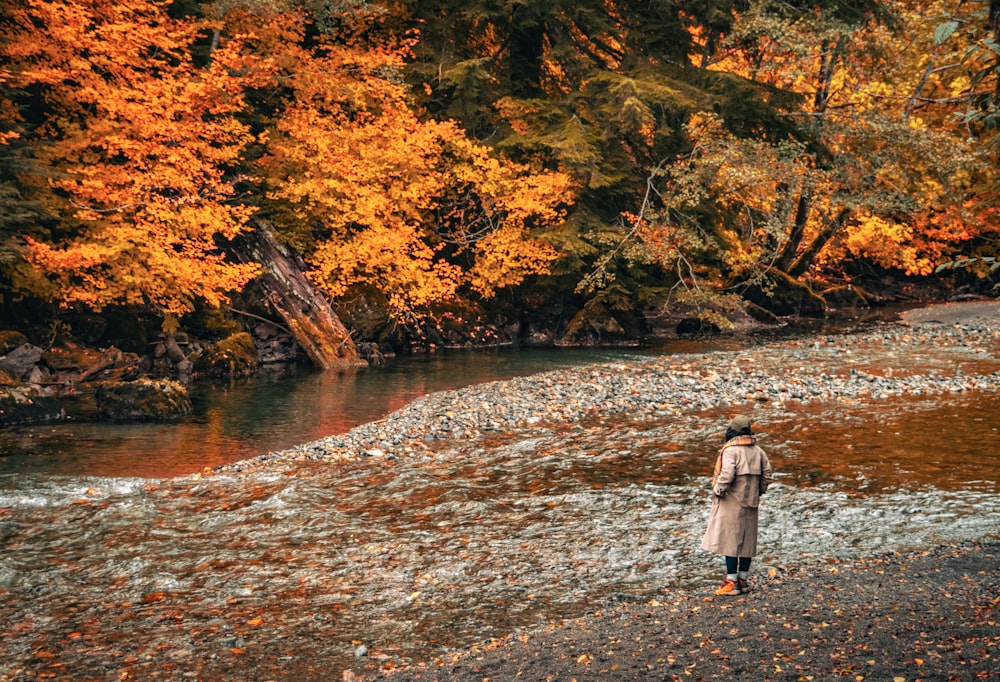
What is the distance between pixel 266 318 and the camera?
29609mm

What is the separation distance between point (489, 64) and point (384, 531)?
2703 centimetres

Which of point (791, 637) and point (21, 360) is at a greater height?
point (21, 360)

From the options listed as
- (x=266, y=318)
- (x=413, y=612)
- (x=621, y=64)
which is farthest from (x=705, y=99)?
(x=413, y=612)

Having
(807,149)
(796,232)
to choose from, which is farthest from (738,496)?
(796,232)

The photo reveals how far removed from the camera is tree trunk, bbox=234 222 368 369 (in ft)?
92.4

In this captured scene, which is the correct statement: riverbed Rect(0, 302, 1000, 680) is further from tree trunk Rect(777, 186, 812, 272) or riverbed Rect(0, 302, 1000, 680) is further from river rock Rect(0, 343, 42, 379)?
tree trunk Rect(777, 186, 812, 272)

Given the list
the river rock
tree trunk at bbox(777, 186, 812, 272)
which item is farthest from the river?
tree trunk at bbox(777, 186, 812, 272)

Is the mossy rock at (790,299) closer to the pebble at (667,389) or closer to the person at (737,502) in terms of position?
the pebble at (667,389)

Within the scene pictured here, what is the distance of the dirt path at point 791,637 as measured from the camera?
657 cm

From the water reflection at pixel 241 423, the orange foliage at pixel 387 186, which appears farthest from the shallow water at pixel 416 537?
the orange foliage at pixel 387 186

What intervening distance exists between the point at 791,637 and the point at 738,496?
176 cm

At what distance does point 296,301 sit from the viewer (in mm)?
28172

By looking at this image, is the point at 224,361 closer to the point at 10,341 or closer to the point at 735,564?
the point at 10,341

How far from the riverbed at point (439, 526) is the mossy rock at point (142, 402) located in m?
5.19
